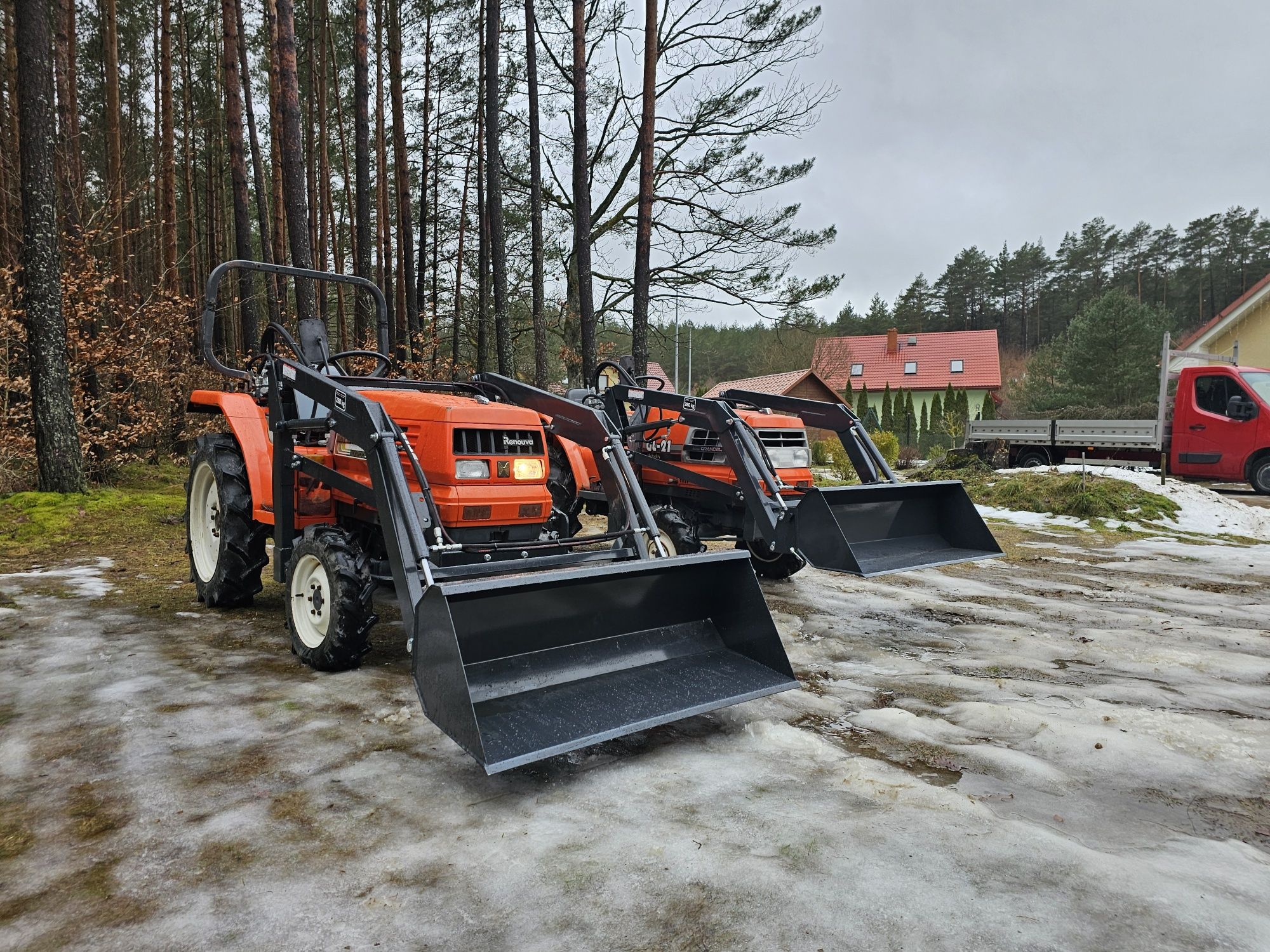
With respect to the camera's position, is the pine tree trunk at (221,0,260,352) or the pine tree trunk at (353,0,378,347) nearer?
the pine tree trunk at (353,0,378,347)

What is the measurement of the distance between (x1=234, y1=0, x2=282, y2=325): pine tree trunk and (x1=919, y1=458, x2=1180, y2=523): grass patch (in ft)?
30.4

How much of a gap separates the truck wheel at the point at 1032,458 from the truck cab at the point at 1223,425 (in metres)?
1.78

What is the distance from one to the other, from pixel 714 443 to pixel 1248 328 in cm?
2323

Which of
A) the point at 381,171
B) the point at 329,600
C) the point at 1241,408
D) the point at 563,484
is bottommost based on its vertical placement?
the point at 329,600

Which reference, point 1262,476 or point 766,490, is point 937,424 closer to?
point 1262,476

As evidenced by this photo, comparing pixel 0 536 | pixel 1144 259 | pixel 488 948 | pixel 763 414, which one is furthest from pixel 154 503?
pixel 1144 259

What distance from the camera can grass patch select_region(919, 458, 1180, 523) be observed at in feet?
31.4

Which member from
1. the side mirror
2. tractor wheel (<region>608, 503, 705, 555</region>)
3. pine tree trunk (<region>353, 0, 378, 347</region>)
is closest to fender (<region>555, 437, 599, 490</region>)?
tractor wheel (<region>608, 503, 705, 555</region>)

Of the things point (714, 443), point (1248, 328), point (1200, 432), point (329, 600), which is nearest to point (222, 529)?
point (329, 600)

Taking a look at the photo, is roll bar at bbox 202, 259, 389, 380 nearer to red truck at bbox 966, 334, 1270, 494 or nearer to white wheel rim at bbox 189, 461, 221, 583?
white wheel rim at bbox 189, 461, 221, 583

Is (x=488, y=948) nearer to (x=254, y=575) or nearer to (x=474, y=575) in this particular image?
(x=474, y=575)

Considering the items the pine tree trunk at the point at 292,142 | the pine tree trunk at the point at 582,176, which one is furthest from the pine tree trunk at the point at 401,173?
the pine tree trunk at the point at 292,142

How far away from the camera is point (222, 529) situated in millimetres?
4645

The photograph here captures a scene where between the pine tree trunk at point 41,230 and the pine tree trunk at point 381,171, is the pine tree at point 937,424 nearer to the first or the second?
the pine tree trunk at point 381,171
